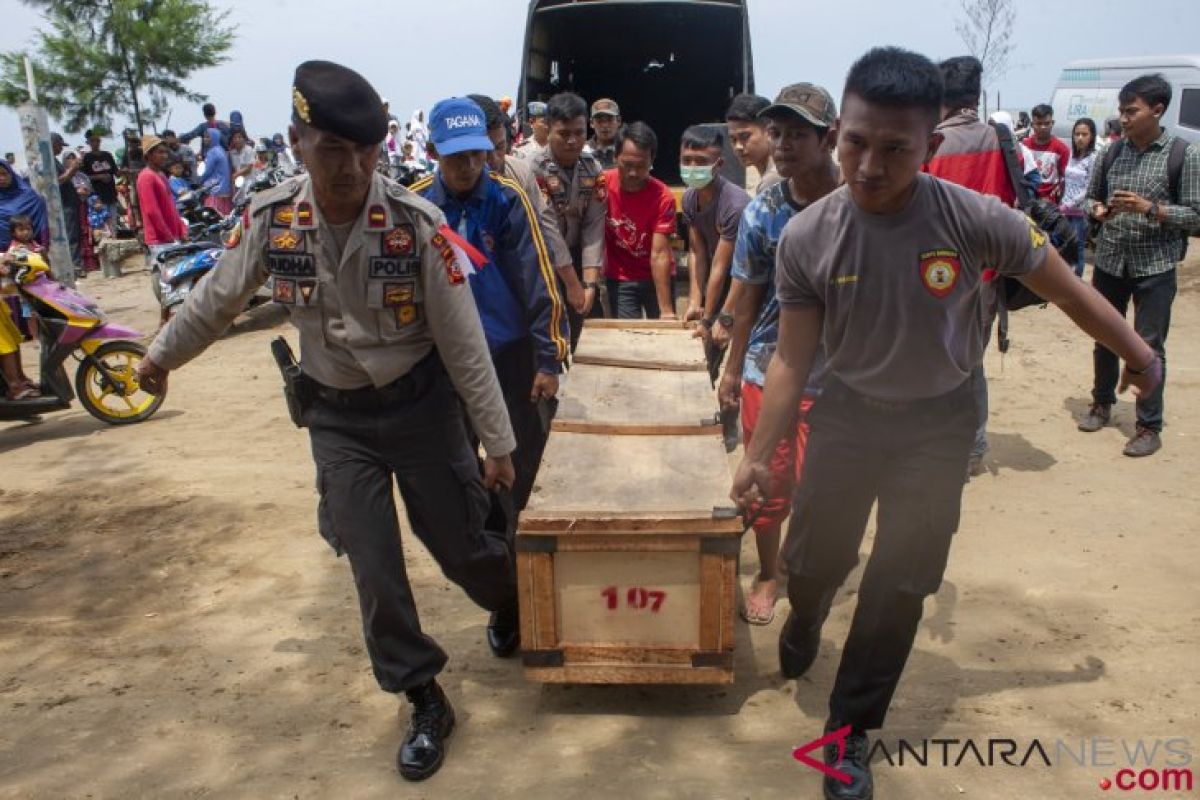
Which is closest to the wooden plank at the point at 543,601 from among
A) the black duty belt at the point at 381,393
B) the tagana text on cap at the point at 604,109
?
the black duty belt at the point at 381,393

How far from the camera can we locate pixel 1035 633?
358 cm

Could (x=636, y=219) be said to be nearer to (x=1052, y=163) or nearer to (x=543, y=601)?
(x=543, y=601)

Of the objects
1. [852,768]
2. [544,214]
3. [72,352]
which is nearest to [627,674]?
[852,768]

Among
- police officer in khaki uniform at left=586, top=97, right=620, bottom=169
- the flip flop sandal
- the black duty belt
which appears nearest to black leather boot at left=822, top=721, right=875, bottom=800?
the flip flop sandal

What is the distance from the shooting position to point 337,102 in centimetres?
242

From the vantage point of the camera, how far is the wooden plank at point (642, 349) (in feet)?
15.3

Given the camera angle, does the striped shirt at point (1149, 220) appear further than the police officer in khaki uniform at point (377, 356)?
Yes

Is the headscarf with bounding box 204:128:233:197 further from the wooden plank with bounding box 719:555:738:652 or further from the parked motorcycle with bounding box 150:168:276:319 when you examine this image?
the wooden plank with bounding box 719:555:738:652

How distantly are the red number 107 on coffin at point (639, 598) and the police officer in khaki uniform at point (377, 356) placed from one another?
438 mm

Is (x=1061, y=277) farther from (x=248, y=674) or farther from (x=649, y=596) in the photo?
(x=248, y=674)

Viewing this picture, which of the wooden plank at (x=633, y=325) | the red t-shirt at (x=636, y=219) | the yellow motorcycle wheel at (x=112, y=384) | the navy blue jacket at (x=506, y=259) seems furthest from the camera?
the yellow motorcycle wheel at (x=112, y=384)

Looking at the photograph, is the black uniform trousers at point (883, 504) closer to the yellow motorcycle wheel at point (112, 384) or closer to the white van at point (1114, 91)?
the yellow motorcycle wheel at point (112, 384)

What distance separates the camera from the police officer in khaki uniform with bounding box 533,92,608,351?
5449 millimetres

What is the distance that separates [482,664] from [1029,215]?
118 inches
